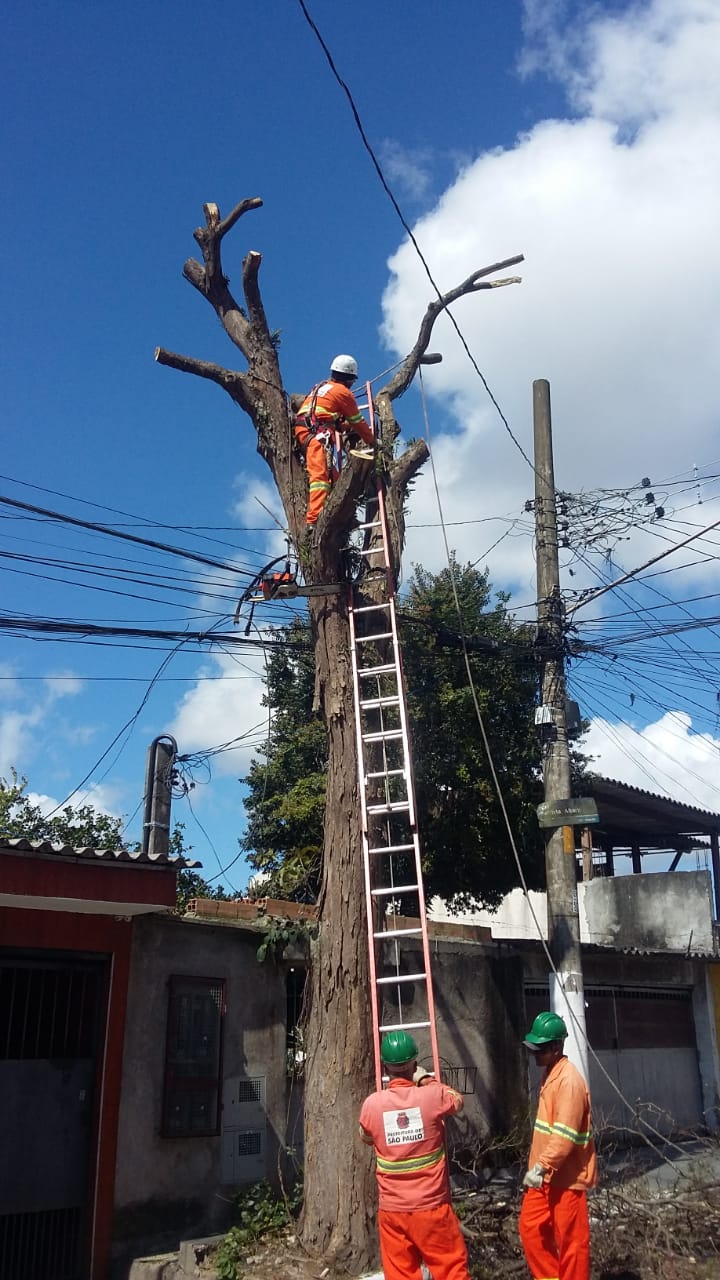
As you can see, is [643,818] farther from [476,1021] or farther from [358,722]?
[358,722]

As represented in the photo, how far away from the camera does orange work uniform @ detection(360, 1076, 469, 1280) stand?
4.89 m

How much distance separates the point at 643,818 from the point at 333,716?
13217 millimetres

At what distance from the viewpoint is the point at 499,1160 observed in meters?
9.88

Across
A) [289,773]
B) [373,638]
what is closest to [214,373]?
[373,638]

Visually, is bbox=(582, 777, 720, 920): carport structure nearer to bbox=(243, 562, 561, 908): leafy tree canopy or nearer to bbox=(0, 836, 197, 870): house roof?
bbox=(243, 562, 561, 908): leafy tree canopy

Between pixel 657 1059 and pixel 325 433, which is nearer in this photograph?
pixel 325 433

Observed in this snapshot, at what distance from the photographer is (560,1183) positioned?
17.8ft

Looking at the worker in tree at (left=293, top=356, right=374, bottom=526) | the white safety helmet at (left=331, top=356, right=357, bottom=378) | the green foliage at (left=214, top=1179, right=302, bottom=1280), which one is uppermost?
the white safety helmet at (left=331, top=356, right=357, bottom=378)

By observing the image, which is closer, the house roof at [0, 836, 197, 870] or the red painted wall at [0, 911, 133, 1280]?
the house roof at [0, 836, 197, 870]

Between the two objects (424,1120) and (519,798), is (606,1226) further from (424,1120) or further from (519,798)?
(519,798)

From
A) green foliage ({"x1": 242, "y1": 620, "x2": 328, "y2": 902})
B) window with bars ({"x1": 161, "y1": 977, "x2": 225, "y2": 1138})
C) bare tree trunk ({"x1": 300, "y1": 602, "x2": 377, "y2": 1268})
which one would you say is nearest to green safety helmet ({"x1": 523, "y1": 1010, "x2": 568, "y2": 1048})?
bare tree trunk ({"x1": 300, "y1": 602, "x2": 377, "y2": 1268})

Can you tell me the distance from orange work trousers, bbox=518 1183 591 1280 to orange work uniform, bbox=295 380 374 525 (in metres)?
4.82

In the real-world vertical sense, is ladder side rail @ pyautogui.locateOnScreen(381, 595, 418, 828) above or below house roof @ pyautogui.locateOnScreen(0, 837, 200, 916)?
above

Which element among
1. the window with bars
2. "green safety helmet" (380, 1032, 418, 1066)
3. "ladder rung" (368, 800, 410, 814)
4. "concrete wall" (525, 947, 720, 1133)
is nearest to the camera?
"green safety helmet" (380, 1032, 418, 1066)
